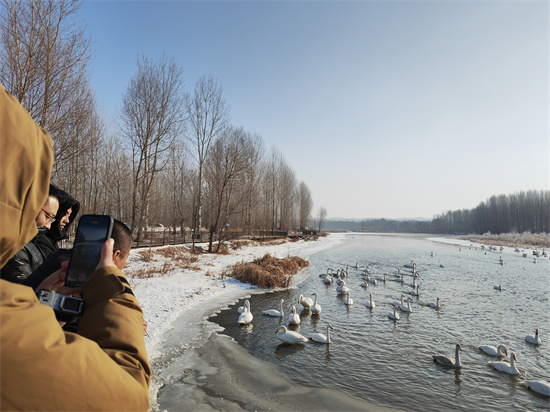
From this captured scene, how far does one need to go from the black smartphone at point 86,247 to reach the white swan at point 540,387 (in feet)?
27.4

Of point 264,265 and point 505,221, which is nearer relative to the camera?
point 264,265

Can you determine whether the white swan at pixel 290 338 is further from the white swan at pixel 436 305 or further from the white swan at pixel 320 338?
the white swan at pixel 436 305

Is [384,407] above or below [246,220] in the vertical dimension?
below

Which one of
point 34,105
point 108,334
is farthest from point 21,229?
point 34,105

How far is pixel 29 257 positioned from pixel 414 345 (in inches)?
343

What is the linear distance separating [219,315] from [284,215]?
4449 centimetres

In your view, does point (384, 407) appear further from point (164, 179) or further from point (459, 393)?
point (164, 179)

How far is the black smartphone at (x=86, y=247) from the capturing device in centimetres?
162

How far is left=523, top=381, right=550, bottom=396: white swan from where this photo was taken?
5.81 meters

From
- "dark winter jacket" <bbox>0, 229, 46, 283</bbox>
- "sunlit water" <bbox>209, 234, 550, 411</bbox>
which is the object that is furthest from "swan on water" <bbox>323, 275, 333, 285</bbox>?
"dark winter jacket" <bbox>0, 229, 46, 283</bbox>

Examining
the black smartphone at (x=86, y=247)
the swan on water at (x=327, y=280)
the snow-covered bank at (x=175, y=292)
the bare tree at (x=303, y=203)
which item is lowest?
the swan on water at (x=327, y=280)

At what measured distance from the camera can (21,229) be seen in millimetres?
875

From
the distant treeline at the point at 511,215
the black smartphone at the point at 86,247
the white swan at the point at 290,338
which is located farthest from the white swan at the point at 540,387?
the distant treeline at the point at 511,215

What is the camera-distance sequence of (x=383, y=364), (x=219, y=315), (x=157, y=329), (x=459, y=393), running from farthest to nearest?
(x=219, y=315)
(x=157, y=329)
(x=383, y=364)
(x=459, y=393)
